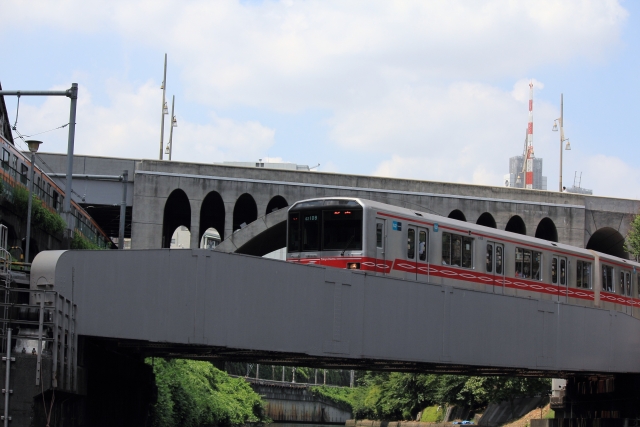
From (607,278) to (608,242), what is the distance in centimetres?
2515

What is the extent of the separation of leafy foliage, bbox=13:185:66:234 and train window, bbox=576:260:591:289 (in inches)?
887

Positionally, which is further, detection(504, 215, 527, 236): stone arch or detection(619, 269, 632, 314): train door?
detection(504, 215, 527, 236): stone arch

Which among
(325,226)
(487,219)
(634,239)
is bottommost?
(325,226)

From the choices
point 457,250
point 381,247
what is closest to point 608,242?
point 457,250

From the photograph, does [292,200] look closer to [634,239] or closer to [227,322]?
[634,239]

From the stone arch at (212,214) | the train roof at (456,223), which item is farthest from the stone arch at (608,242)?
the stone arch at (212,214)

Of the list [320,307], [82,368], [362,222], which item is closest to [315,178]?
[362,222]

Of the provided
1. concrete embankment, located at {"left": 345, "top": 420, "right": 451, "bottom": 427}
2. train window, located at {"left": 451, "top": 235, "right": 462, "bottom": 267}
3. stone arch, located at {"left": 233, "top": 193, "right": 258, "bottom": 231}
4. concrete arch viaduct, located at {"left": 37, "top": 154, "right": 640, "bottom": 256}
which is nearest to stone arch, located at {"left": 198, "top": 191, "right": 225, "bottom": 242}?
concrete arch viaduct, located at {"left": 37, "top": 154, "right": 640, "bottom": 256}

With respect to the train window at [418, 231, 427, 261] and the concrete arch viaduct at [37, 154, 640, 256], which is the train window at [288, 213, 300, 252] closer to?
the train window at [418, 231, 427, 261]

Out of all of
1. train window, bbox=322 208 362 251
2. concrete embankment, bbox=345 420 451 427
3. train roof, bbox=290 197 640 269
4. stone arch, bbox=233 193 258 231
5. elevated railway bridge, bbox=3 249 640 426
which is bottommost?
concrete embankment, bbox=345 420 451 427

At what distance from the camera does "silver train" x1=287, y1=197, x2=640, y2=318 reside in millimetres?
27812

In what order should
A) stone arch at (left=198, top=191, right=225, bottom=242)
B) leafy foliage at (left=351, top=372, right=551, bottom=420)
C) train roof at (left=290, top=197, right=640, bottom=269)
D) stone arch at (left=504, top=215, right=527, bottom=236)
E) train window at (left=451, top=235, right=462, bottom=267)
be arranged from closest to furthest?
train roof at (left=290, top=197, right=640, bottom=269), train window at (left=451, top=235, right=462, bottom=267), leafy foliage at (left=351, top=372, right=551, bottom=420), stone arch at (left=504, top=215, right=527, bottom=236), stone arch at (left=198, top=191, right=225, bottom=242)

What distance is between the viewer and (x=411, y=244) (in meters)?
29.1

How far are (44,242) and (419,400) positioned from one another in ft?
108
